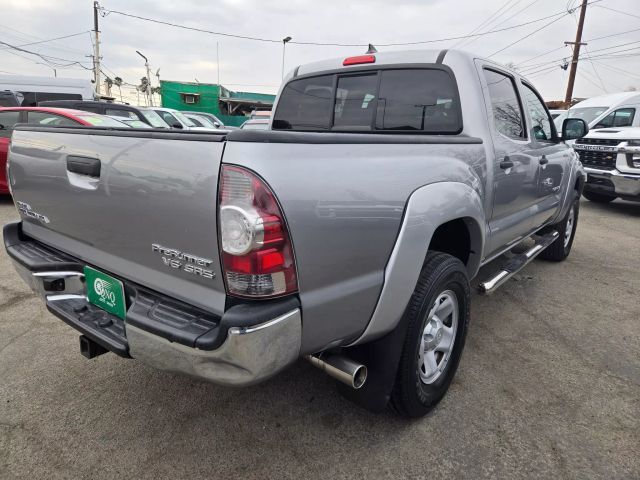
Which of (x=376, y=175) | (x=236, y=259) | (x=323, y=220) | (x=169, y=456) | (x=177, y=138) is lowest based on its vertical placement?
(x=169, y=456)

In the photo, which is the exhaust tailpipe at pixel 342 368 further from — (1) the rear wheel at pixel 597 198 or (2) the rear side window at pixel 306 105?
(1) the rear wheel at pixel 597 198

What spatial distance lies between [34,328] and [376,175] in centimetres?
281

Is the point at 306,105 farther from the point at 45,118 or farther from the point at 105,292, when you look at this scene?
the point at 45,118

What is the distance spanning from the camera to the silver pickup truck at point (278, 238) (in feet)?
4.72

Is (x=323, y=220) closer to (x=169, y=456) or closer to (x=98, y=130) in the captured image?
(x=98, y=130)

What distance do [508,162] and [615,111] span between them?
30.5 feet

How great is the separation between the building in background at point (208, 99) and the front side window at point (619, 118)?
833 inches

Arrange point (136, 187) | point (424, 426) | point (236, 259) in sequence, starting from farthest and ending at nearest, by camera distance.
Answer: point (424, 426)
point (136, 187)
point (236, 259)

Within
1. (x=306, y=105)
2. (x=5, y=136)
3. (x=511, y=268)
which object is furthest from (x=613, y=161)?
(x=5, y=136)

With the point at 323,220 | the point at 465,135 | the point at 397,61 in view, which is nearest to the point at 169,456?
the point at 323,220

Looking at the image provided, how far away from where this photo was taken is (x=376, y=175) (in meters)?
1.75

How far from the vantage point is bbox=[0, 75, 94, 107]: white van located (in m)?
18.3

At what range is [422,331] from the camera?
6.82 ft

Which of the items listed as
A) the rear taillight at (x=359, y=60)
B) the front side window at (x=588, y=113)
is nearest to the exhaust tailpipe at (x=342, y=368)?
the rear taillight at (x=359, y=60)
